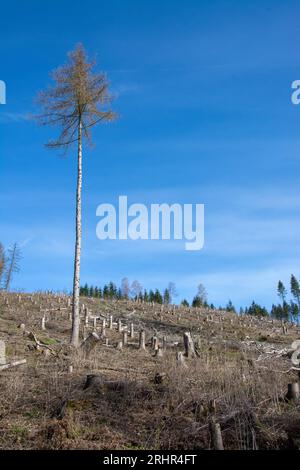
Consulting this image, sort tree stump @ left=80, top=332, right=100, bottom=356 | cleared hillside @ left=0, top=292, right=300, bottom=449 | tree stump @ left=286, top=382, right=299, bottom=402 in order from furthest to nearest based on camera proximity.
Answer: tree stump @ left=80, top=332, right=100, bottom=356, tree stump @ left=286, top=382, right=299, bottom=402, cleared hillside @ left=0, top=292, right=300, bottom=449

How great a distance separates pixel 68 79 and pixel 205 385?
15.2 meters

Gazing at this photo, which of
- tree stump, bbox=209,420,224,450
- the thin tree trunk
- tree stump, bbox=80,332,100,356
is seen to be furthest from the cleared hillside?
the thin tree trunk

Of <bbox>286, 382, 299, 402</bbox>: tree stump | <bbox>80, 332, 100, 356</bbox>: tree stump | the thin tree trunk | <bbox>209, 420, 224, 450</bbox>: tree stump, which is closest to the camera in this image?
<bbox>209, 420, 224, 450</bbox>: tree stump

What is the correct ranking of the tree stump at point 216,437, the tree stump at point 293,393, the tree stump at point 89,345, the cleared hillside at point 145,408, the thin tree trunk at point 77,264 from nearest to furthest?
the tree stump at point 216,437 → the cleared hillside at point 145,408 → the tree stump at point 293,393 → the tree stump at point 89,345 → the thin tree trunk at point 77,264

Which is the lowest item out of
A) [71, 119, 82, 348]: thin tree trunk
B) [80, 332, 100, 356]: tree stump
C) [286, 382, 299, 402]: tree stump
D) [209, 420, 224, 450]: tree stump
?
[209, 420, 224, 450]: tree stump

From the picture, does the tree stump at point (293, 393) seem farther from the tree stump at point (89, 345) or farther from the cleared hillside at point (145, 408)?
the tree stump at point (89, 345)

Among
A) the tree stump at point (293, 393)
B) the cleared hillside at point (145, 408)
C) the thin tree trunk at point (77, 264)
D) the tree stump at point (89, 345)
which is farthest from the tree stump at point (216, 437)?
the thin tree trunk at point (77, 264)

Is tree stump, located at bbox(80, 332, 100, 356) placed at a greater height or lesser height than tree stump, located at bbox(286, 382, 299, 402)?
greater

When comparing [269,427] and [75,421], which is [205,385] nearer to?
[269,427]

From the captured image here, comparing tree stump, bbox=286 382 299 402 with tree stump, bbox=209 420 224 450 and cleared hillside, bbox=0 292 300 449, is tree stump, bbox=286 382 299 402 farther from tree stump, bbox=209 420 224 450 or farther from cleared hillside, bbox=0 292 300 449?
tree stump, bbox=209 420 224 450

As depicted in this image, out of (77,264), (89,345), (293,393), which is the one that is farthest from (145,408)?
(77,264)

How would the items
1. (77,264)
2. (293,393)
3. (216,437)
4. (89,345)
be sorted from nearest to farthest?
(216,437)
(293,393)
(89,345)
(77,264)

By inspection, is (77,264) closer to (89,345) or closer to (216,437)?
(89,345)
